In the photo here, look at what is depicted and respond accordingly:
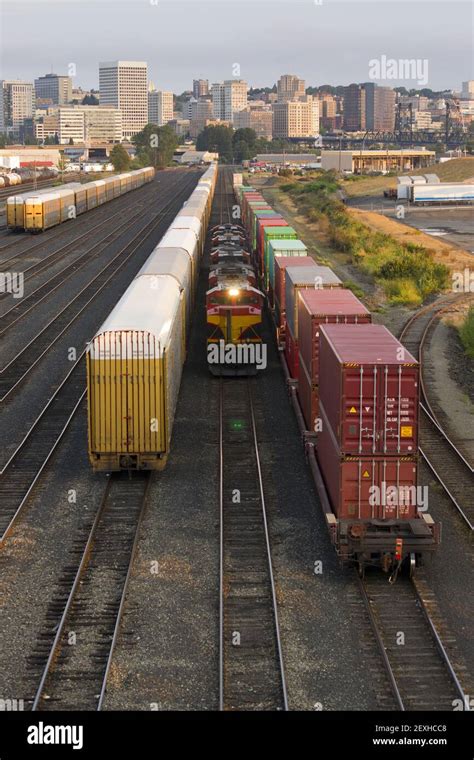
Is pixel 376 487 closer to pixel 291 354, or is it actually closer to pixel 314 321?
pixel 314 321

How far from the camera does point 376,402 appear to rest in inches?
631

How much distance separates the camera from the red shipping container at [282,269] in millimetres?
30830

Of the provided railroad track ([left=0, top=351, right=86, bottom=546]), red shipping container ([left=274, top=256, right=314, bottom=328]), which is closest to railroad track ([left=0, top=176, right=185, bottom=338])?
railroad track ([left=0, top=351, right=86, bottom=546])

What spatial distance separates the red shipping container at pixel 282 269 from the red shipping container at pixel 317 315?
609cm

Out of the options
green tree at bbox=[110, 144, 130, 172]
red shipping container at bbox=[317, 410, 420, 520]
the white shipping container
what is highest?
green tree at bbox=[110, 144, 130, 172]

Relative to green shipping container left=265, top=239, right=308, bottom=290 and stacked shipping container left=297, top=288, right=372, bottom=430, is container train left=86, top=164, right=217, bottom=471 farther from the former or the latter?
green shipping container left=265, top=239, right=308, bottom=290

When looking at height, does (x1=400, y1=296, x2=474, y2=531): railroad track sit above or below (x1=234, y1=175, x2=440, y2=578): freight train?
below

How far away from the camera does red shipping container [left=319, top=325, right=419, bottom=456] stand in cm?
1595

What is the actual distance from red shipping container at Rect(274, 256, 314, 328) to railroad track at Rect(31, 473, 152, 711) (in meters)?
12.6

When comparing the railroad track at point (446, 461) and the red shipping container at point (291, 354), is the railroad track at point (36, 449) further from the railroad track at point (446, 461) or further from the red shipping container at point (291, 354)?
the railroad track at point (446, 461)
